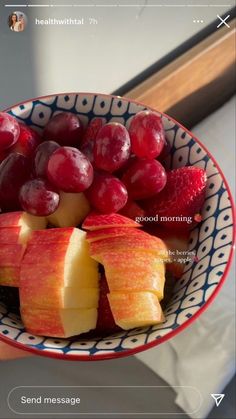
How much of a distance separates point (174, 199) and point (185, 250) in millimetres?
47

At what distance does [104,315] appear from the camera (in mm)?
366

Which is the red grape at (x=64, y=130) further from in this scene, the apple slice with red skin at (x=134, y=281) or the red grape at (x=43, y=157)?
the apple slice with red skin at (x=134, y=281)

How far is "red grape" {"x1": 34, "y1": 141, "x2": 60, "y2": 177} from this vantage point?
0.38 meters

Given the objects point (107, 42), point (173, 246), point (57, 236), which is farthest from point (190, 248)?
point (107, 42)

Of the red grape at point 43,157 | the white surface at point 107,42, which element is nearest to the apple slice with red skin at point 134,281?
the red grape at point 43,157

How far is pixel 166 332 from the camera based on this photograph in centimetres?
34

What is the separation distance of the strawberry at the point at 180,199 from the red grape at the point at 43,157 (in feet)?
0.31

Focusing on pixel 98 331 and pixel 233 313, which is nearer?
pixel 98 331

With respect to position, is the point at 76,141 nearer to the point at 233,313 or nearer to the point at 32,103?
the point at 32,103

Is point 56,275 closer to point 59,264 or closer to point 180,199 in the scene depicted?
point 59,264

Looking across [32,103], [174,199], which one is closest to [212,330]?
[174,199]

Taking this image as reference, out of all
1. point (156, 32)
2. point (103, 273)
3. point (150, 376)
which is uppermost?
point (156, 32)

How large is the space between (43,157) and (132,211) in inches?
3.5

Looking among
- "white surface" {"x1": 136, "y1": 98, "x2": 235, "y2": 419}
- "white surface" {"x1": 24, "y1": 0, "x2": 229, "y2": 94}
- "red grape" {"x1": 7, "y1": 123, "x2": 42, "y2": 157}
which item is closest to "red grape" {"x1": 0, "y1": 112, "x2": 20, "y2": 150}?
Answer: "red grape" {"x1": 7, "y1": 123, "x2": 42, "y2": 157}
